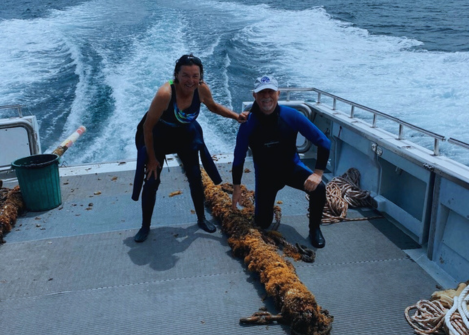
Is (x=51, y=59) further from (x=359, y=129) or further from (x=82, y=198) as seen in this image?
(x=359, y=129)

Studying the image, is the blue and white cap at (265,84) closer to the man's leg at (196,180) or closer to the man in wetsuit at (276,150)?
the man in wetsuit at (276,150)

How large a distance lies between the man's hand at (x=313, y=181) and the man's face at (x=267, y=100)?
1.89 feet

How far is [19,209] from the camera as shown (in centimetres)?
455

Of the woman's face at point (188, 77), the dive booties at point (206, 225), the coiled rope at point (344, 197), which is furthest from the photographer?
the coiled rope at point (344, 197)

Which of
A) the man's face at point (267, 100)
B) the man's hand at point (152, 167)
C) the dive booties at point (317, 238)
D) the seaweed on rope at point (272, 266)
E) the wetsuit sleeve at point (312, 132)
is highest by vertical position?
the man's face at point (267, 100)

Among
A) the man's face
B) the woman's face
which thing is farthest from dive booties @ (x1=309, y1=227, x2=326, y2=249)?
the woman's face

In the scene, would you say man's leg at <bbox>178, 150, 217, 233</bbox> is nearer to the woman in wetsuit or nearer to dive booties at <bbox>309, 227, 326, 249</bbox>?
the woman in wetsuit

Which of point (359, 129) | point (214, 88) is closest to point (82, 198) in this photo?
point (359, 129)

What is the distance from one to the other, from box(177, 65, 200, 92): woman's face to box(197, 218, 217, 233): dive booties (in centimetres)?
118

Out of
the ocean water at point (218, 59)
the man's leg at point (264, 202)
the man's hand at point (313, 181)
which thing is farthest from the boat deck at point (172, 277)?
the ocean water at point (218, 59)

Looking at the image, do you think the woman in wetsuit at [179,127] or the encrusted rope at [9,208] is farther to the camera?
the encrusted rope at [9,208]

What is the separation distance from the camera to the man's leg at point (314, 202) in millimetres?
3738

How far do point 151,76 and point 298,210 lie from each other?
800 cm

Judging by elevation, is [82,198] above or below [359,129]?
below
